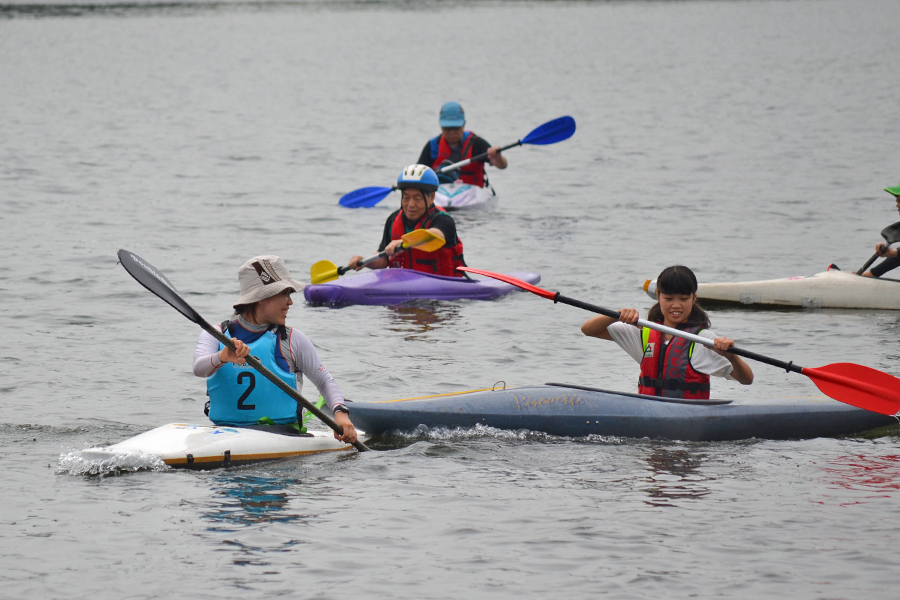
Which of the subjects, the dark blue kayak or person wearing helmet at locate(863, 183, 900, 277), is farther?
person wearing helmet at locate(863, 183, 900, 277)

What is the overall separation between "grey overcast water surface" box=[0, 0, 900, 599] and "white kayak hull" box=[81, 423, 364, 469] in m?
0.09

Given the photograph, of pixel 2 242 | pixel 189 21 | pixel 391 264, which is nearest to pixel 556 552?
pixel 391 264

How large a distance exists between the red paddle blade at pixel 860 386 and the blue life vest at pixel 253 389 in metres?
2.83

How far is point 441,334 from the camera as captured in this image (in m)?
9.55

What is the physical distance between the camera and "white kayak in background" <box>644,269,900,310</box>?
1030 centimetres

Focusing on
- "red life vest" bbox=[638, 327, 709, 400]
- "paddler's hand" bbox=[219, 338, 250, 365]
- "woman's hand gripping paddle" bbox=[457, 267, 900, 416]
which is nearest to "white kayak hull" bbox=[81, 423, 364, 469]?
"paddler's hand" bbox=[219, 338, 250, 365]

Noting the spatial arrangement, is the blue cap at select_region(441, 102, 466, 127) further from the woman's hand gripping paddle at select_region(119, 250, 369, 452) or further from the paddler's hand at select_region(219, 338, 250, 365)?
the paddler's hand at select_region(219, 338, 250, 365)

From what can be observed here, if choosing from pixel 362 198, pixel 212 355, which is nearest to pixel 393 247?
pixel 362 198

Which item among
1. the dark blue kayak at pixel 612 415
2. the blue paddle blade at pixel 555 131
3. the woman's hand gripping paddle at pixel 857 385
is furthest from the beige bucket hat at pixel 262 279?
the blue paddle blade at pixel 555 131

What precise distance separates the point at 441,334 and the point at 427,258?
120 centimetres

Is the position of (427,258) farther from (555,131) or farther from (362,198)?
(555,131)

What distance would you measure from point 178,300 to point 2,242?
8.78 metres

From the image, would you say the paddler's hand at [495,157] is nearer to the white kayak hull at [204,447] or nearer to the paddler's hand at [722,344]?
the paddler's hand at [722,344]

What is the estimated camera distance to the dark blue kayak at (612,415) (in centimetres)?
654
